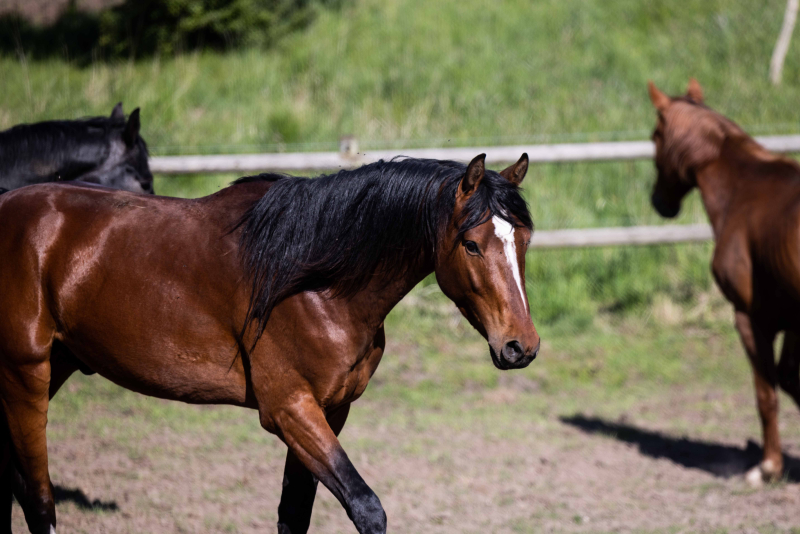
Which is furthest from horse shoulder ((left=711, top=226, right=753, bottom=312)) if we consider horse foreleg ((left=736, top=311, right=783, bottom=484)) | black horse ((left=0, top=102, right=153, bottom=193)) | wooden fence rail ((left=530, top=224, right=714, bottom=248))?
black horse ((left=0, top=102, right=153, bottom=193))

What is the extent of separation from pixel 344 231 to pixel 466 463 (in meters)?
2.36

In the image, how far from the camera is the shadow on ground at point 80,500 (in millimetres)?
3602

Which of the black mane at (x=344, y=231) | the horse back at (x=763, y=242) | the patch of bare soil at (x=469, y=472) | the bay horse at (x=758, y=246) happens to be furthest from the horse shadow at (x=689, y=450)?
the black mane at (x=344, y=231)

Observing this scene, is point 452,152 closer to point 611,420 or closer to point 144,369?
point 611,420

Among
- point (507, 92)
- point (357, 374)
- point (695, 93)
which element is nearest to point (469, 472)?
point (357, 374)

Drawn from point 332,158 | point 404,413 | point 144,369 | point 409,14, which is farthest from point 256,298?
point 409,14

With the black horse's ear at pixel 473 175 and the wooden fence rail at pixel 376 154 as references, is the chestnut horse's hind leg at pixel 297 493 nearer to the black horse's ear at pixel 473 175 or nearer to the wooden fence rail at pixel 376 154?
the black horse's ear at pixel 473 175

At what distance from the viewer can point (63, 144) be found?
3.97 metres

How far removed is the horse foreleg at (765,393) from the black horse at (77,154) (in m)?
3.62

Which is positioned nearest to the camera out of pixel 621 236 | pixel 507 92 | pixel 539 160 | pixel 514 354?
pixel 514 354

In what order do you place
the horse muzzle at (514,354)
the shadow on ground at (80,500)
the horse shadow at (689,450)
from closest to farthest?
the horse muzzle at (514,354) → the shadow on ground at (80,500) → the horse shadow at (689,450)

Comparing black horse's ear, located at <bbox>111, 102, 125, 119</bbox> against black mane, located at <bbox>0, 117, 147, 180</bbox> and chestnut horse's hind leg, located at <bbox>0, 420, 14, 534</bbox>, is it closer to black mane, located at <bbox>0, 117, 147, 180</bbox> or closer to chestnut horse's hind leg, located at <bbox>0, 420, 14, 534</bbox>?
black mane, located at <bbox>0, 117, 147, 180</bbox>

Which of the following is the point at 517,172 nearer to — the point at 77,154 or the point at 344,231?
the point at 344,231

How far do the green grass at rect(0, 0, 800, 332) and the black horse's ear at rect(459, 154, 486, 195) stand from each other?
4.84 metres
